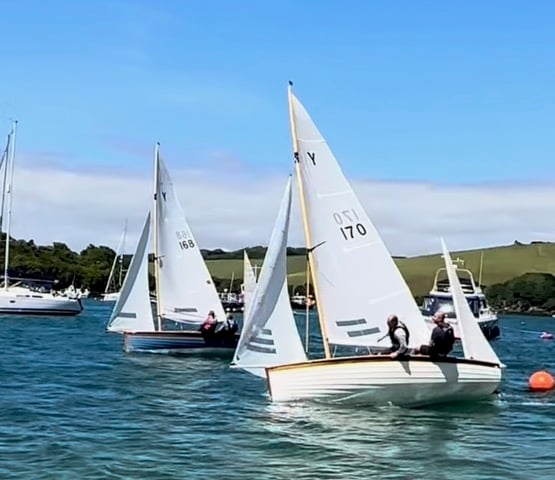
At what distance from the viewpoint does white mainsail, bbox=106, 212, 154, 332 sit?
147 ft

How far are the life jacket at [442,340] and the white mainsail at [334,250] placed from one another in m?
2.28

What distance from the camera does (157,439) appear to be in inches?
851

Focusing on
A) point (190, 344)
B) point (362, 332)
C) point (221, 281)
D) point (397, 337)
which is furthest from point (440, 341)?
point (221, 281)

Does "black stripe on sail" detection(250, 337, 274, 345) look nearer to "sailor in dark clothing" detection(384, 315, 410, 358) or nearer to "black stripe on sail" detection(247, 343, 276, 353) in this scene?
"black stripe on sail" detection(247, 343, 276, 353)

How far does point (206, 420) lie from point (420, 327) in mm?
6273

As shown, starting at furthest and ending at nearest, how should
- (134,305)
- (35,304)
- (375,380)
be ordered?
1. (35,304)
2. (134,305)
3. (375,380)

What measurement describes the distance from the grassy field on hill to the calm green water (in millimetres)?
130384

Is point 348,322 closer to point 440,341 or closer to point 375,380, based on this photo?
point 375,380

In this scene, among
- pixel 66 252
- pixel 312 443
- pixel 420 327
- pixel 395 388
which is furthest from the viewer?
pixel 66 252

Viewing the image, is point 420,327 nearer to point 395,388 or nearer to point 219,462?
point 395,388

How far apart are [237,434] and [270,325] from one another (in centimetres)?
449

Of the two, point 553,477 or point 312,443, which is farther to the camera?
point 312,443

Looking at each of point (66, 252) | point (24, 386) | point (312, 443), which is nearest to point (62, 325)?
point (24, 386)

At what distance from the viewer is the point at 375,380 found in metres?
24.7
